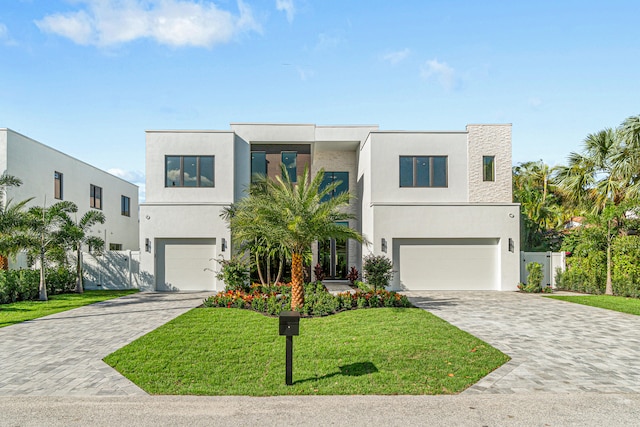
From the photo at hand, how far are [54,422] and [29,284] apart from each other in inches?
494

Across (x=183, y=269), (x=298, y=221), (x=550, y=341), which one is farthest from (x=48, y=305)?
(x=550, y=341)

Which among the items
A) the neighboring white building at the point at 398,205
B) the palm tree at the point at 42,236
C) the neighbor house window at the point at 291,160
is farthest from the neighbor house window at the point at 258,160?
the palm tree at the point at 42,236

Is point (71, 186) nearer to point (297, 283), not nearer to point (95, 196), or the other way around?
point (95, 196)

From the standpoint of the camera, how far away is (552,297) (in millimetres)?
14992

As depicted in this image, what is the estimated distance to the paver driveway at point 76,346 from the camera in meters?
5.59

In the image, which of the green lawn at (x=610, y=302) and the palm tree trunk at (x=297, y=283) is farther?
the green lawn at (x=610, y=302)

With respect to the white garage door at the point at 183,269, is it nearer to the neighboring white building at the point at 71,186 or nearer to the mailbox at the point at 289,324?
the neighboring white building at the point at 71,186

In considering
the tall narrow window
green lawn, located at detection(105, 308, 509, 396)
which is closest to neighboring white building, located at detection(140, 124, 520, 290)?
green lawn, located at detection(105, 308, 509, 396)

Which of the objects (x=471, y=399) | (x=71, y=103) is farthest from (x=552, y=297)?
(x=71, y=103)

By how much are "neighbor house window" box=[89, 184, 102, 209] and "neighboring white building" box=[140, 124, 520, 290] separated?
32.9 feet

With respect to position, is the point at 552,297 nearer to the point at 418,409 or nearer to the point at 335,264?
the point at 335,264

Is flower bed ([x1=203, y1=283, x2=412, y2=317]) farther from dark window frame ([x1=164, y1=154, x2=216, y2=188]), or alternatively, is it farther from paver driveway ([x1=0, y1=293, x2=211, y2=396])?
dark window frame ([x1=164, y1=154, x2=216, y2=188])

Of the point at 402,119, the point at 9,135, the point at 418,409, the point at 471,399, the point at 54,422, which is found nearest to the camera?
the point at 54,422

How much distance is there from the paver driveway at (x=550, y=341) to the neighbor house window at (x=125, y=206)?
79.1ft
